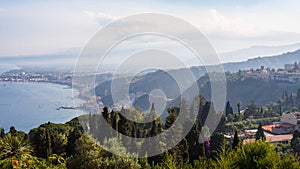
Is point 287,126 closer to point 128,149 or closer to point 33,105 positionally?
point 128,149

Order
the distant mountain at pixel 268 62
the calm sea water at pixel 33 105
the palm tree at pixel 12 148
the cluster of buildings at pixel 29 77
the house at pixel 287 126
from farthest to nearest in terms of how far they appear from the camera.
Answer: the distant mountain at pixel 268 62, the cluster of buildings at pixel 29 77, the calm sea water at pixel 33 105, the house at pixel 287 126, the palm tree at pixel 12 148

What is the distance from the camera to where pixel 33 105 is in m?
44.3

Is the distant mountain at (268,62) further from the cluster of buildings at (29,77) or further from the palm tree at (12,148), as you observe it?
the palm tree at (12,148)

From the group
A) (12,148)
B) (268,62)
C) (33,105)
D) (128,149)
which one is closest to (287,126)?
(128,149)

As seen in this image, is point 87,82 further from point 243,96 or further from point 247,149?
point 243,96

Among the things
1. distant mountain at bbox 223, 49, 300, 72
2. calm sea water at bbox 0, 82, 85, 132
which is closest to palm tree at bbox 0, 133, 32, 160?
calm sea water at bbox 0, 82, 85, 132

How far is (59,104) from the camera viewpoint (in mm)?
44562

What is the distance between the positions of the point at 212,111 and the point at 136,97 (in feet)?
17.8

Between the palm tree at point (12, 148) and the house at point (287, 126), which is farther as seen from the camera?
the house at point (287, 126)

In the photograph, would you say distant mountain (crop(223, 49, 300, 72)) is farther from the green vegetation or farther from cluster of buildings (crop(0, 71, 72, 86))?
the green vegetation

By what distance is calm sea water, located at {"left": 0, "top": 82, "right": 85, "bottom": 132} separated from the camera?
106 feet

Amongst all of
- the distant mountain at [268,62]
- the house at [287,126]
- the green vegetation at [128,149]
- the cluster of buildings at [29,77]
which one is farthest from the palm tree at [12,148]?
the distant mountain at [268,62]

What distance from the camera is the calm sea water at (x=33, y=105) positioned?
32281 mm

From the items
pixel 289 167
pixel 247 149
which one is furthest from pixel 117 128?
pixel 289 167
